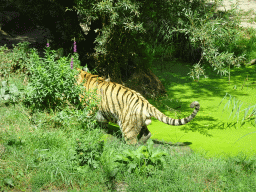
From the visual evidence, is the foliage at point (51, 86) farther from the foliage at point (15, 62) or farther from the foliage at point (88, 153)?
the foliage at point (15, 62)

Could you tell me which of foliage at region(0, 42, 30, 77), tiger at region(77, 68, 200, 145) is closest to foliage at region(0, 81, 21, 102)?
tiger at region(77, 68, 200, 145)

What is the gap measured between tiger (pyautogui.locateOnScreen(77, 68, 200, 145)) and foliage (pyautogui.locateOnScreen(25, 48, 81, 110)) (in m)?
0.32

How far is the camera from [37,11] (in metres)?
6.75

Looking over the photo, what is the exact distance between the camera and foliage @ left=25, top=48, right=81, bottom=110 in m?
4.29

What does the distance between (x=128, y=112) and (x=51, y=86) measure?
1178mm

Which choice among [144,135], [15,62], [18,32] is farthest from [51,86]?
[18,32]

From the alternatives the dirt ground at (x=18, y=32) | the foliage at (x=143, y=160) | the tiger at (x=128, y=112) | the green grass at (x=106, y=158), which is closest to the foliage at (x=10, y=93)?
the green grass at (x=106, y=158)

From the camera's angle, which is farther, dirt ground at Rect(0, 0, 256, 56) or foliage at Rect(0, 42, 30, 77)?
dirt ground at Rect(0, 0, 256, 56)

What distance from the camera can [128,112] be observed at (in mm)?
4246

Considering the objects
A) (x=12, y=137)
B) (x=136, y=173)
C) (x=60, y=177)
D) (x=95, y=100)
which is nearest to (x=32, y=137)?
(x=12, y=137)

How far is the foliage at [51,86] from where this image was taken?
4.29 metres

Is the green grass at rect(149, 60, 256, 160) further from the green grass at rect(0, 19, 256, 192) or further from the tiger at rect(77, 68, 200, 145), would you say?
the tiger at rect(77, 68, 200, 145)

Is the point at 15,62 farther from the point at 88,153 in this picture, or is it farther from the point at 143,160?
the point at 143,160

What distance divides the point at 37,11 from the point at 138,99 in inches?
153
